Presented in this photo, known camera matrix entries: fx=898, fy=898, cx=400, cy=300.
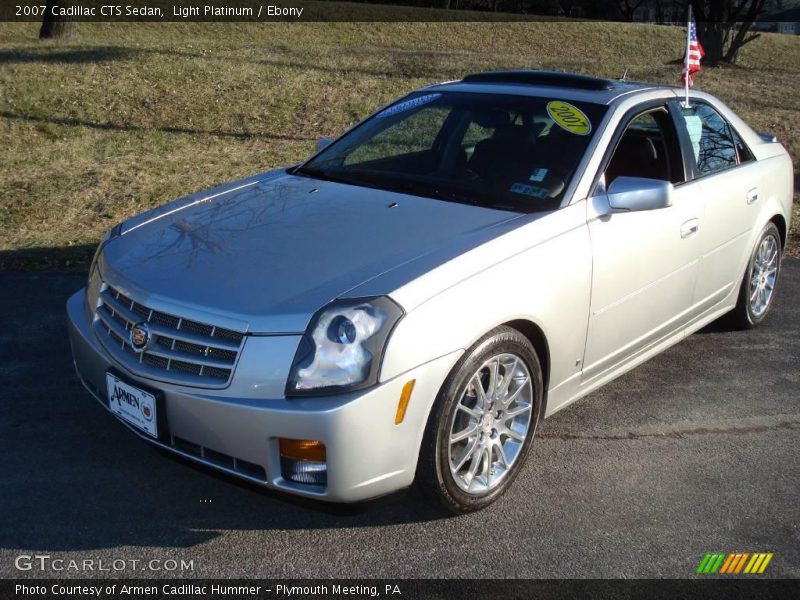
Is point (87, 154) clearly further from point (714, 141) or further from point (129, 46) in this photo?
point (714, 141)

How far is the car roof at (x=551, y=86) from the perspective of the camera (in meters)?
4.66

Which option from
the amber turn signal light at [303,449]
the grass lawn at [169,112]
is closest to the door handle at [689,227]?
the amber turn signal light at [303,449]

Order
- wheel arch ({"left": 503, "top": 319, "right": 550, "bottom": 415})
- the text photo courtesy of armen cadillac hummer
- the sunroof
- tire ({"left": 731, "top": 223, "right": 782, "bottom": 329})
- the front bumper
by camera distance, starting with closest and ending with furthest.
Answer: the front bumper
the text photo courtesy of armen cadillac hummer
wheel arch ({"left": 503, "top": 319, "right": 550, "bottom": 415})
the sunroof
tire ({"left": 731, "top": 223, "right": 782, "bottom": 329})

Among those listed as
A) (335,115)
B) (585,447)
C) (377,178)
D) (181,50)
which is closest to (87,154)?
(335,115)

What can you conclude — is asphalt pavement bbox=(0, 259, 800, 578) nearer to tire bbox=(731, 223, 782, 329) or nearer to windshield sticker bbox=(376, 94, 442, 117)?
tire bbox=(731, 223, 782, 329)

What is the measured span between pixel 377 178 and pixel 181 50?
12995 mm

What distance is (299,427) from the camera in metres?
3.00

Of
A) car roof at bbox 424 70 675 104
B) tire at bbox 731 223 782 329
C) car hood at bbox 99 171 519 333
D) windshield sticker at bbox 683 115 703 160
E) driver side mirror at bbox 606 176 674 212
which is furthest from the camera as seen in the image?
tire at bbox 731 223 782 329

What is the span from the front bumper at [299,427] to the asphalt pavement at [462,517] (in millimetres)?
104

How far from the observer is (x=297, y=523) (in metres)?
3.52

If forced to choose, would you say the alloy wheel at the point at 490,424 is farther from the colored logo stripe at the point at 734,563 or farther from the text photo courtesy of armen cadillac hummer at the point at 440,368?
the colored logo stripe at the point at 734,563

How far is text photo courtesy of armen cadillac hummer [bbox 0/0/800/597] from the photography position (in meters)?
3.13

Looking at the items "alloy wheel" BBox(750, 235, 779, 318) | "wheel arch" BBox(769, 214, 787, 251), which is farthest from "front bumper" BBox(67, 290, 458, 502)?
"wheel arch" BBox(769, 214, 787, 251)

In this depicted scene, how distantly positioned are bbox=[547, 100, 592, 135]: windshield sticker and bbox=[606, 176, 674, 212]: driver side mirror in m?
0.41
